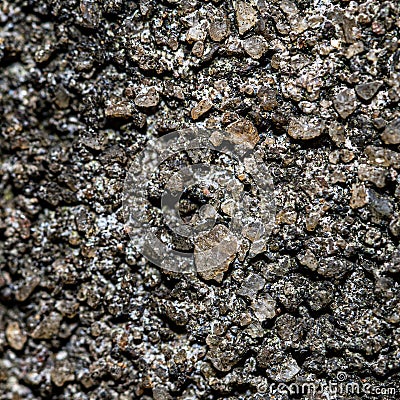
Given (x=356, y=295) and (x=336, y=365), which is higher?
(x=356, y=295)

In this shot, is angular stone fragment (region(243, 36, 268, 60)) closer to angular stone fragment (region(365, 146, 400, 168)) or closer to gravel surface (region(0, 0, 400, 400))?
gravel surface (region(0, 0, 400, 400))

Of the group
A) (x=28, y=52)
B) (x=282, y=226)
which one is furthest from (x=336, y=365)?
(x=28, y=52)

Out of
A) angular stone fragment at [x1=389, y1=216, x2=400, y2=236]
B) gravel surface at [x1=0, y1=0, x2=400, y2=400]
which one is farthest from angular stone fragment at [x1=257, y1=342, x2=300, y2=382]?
angular stone fragment at [x1=389, y1=216, x2=400, y2=236]

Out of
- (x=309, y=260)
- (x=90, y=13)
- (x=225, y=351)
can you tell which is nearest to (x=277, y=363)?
(x=225, y=351)

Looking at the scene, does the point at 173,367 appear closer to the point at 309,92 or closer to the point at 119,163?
the point at 119,163

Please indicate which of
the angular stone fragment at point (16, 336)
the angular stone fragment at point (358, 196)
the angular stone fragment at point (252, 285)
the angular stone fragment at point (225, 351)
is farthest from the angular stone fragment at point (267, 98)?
the angular stone fragment at point (16, 336)
